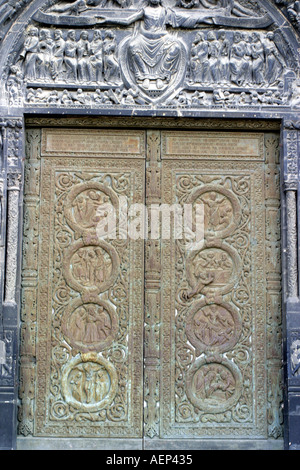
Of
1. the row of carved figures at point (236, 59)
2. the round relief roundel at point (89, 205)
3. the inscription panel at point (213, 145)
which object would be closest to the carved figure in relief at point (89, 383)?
the round relief roundel at point (89, 205)

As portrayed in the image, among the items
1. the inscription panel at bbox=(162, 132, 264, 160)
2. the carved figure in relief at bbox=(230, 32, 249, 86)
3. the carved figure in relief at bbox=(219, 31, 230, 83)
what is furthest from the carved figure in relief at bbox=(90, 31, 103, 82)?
the carved figure in relief at bbox=(230, 32, 249, 86)

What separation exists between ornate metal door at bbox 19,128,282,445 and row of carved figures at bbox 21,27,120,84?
671mm

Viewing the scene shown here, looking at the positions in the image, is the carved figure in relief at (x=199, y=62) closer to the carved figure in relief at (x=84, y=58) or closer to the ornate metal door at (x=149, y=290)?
the ornate metal door at (x=149, y=290)

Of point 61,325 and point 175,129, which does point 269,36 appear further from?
point 61,325

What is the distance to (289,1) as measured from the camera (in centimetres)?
788

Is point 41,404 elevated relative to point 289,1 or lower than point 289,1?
lower

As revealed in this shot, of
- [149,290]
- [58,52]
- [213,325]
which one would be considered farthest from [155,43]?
[213,325]

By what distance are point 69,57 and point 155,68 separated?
1.04 metres

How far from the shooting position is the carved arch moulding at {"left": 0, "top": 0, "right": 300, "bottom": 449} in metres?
7.74

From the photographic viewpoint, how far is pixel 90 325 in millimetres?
7691

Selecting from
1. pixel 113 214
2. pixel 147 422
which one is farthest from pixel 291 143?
pixel 147 422

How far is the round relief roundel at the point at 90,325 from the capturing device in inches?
301

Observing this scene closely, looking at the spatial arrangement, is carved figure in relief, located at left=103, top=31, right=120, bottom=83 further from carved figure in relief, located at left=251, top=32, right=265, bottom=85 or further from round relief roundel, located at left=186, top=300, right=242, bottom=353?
round relief roundel, located at left=186, top=300, right=242, bottom=353

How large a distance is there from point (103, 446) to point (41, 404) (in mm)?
855
